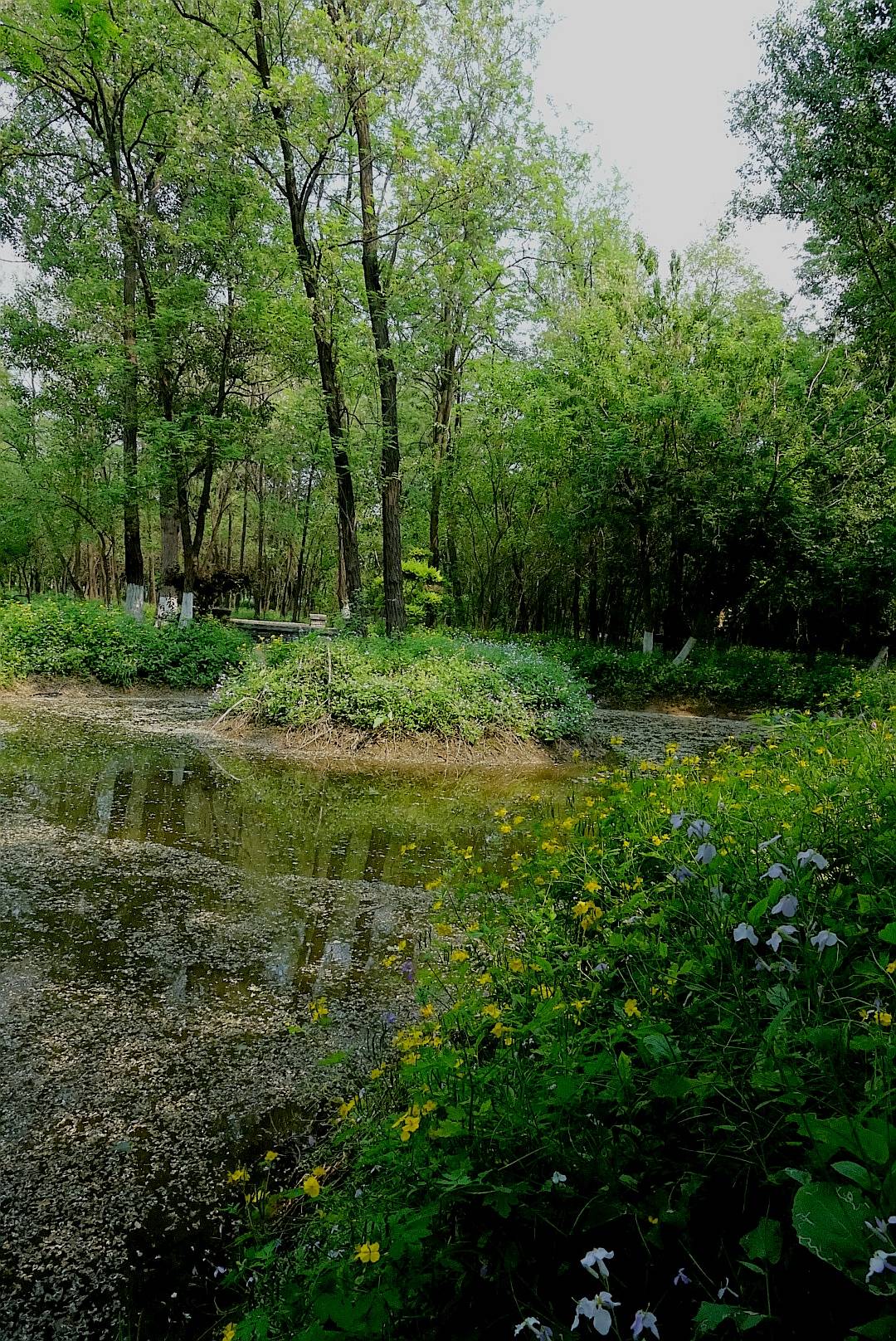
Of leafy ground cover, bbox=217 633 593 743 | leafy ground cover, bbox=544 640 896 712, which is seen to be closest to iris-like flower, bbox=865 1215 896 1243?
leafy ground cover, bbox=217 633 593 743

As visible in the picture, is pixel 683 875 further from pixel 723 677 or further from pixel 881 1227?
pixel 723 677

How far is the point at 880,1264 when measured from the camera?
704 millimetres

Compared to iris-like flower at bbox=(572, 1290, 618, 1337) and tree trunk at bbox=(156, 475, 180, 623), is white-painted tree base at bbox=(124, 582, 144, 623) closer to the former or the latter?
tree trunk at bbox=(156, 475, 180, 623)

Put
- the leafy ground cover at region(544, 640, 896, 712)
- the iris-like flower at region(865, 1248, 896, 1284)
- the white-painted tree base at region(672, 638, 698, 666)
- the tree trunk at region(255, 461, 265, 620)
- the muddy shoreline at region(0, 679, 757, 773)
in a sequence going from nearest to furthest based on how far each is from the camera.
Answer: the iris-like flower at region(865, 1248, 896, 1284) → the muddy shoreline at region(0, 679, 757, 773) → the leafy ground cover at region(544, 640, 896, 712) → the white-painted tree base at region(672, 638, 698, 666) → the tree trunk at region(255, 461, 265, 620)

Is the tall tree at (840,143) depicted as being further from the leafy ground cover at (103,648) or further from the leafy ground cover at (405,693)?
the leafy ground cover at (103,648)

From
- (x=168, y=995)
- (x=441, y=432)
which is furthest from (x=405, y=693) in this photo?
(x=441, y=432)

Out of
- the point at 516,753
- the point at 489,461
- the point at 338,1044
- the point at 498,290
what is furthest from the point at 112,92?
the point at 338,1044

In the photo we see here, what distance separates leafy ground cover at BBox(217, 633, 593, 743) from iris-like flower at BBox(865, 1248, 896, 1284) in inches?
331

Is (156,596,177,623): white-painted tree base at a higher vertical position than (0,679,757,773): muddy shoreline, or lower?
higher

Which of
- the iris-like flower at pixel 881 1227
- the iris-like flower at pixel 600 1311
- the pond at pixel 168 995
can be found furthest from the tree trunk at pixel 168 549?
the iris-like flower at pixel 881 1227

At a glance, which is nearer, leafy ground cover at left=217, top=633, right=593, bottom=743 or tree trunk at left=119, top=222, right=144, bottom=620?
leafy ground cover at left=217, top=633, right=593, bottom=743

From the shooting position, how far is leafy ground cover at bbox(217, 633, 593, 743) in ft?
30.4

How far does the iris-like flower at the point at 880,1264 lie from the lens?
70 cm

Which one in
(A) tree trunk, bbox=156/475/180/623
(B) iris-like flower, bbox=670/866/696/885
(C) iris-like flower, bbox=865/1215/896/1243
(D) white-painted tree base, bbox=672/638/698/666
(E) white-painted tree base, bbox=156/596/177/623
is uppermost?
(A) tree trunk, bbox=156/475/180/623
